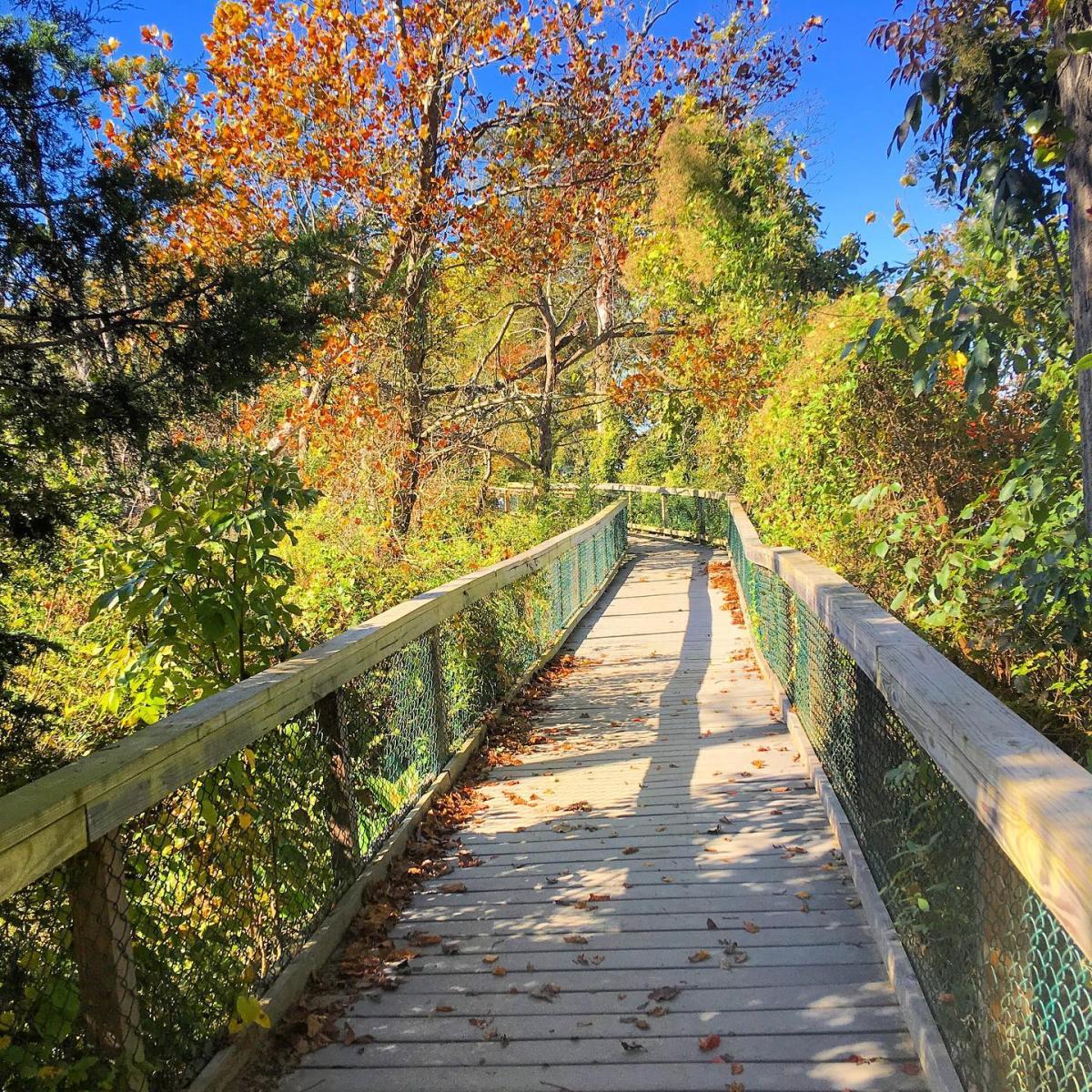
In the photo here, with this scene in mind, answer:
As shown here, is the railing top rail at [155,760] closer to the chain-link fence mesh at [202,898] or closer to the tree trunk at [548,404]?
the chain-link fence mesh at [202,898]

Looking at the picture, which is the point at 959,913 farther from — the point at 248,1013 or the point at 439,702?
the point at 439,702

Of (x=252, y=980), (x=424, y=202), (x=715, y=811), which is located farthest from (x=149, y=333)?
(x=424, y=202)

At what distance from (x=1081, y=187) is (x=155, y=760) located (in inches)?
131

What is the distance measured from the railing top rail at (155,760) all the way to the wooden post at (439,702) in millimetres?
1035

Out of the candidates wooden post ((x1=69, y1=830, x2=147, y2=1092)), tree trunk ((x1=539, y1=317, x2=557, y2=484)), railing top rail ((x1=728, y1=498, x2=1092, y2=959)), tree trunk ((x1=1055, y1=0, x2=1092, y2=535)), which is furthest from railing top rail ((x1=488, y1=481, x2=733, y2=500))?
wooden post ((x1=69, y1=830, x2=147, y2=1092))

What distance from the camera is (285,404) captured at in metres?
11.3

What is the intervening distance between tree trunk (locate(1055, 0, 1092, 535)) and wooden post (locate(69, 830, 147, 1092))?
319 cm

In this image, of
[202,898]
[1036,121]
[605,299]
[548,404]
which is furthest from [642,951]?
[605,299]

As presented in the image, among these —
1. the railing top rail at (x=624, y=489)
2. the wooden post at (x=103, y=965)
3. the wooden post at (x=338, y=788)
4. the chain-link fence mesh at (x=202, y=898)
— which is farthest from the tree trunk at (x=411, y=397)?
the wooden post at (x=103, y=965)

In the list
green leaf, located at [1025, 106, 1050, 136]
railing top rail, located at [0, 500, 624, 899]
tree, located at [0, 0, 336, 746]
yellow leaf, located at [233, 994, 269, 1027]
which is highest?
green leaf, located at [1025, 106, 1050, 136]

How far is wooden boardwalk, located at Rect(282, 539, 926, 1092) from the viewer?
2.48 m

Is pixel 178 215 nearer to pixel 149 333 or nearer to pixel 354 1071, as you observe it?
pixel 149 333

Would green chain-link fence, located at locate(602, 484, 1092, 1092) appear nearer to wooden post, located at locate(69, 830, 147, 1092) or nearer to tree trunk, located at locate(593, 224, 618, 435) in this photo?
wooden post, located at locate(69, 830, 147, 1092)

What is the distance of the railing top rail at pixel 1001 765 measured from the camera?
1373 millimetres
